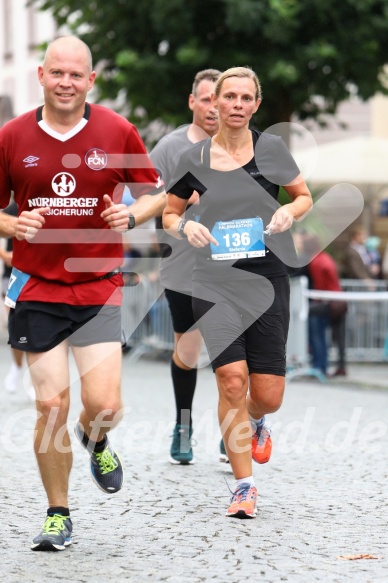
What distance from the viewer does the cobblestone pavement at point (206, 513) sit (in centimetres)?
514

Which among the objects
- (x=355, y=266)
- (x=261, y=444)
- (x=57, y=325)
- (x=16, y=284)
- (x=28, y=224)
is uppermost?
(x=28, y=224)

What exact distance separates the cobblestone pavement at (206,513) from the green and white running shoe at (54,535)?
0.14 feet

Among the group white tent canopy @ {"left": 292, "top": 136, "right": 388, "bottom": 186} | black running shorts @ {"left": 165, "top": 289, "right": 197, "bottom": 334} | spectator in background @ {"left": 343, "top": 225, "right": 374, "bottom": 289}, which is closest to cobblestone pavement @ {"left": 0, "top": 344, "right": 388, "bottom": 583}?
black running shorts @ {"left": 165, "top": 289, "right": 197, "bottom": 334}

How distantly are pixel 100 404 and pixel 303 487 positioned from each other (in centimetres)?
186

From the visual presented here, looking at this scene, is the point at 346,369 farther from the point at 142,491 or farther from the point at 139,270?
the point at 142,491

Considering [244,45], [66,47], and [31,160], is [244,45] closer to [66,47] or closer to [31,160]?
[66,47]

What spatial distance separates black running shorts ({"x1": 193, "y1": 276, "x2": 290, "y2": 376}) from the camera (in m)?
6.44

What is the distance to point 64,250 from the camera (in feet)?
18.6

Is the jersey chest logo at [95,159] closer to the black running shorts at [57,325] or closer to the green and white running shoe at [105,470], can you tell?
the black running shorts at [57,325]

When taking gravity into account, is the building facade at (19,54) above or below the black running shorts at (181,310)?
above

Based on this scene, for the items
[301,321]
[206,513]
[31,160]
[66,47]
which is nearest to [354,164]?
[301,321]

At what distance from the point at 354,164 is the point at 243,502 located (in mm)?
15196

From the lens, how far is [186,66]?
18219 millimetres

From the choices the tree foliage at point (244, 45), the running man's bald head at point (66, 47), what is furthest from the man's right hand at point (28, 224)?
the tree foliage at point (244, 45)
